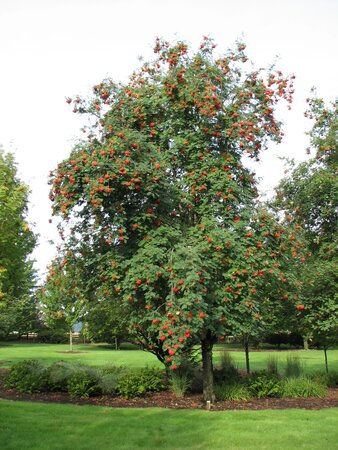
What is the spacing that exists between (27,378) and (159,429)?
5461 millimetres

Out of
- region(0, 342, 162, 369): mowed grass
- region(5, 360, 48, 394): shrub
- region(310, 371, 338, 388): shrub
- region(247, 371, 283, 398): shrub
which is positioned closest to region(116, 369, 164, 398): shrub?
region(5, 360, 48, 394): shrub

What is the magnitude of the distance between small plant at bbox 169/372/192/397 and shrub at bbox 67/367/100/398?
1.98 m

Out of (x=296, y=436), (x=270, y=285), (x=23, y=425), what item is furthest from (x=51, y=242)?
(x=296, y=436)

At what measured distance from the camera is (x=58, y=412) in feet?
29.9

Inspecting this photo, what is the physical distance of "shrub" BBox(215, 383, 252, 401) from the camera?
454 inches

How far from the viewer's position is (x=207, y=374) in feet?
37.5

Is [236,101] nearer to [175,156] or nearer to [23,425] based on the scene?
[175,156]

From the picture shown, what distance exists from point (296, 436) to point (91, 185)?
19.4ft

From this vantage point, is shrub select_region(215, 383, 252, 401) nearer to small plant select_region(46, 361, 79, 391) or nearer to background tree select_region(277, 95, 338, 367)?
background tree select_region(277, 95, 338, 367)

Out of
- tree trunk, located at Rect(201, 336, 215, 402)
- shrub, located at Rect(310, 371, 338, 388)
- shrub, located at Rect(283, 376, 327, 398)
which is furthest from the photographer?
shrub, located at Rect(310, 371, 338, 388)

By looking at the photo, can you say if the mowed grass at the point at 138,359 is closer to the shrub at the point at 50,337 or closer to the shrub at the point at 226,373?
the shrub at the point at 226,373

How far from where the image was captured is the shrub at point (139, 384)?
1139 cm

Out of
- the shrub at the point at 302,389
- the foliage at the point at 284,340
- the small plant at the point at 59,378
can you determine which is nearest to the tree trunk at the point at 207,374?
the shrub at the point at 302,389

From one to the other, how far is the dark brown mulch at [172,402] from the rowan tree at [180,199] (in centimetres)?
66
